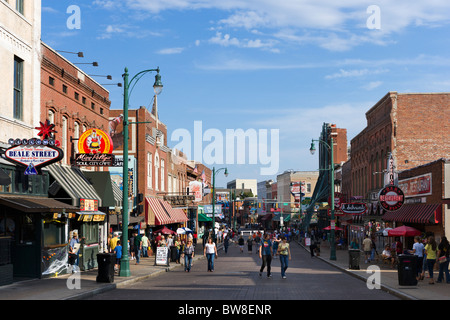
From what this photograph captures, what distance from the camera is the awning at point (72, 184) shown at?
2619 centimetres

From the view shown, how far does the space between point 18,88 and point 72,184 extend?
5.43 m

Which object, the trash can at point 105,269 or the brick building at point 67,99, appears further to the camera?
→ the brick building at point 67,99

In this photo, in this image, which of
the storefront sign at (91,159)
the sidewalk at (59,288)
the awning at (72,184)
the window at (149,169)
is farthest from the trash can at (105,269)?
the window at (149,169)

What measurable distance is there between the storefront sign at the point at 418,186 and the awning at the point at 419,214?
0.68m

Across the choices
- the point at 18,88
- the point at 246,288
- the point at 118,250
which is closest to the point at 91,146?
the point at 118,250

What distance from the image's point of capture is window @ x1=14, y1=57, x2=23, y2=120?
24.1m

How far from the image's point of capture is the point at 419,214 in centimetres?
3170

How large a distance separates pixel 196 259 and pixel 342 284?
19517 mm

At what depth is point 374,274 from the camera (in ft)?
86.7

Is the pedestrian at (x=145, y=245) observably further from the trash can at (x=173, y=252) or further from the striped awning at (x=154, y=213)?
the striped awning at (x=154, y=213)

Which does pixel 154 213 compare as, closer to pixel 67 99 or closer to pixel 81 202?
pixel 67 99
